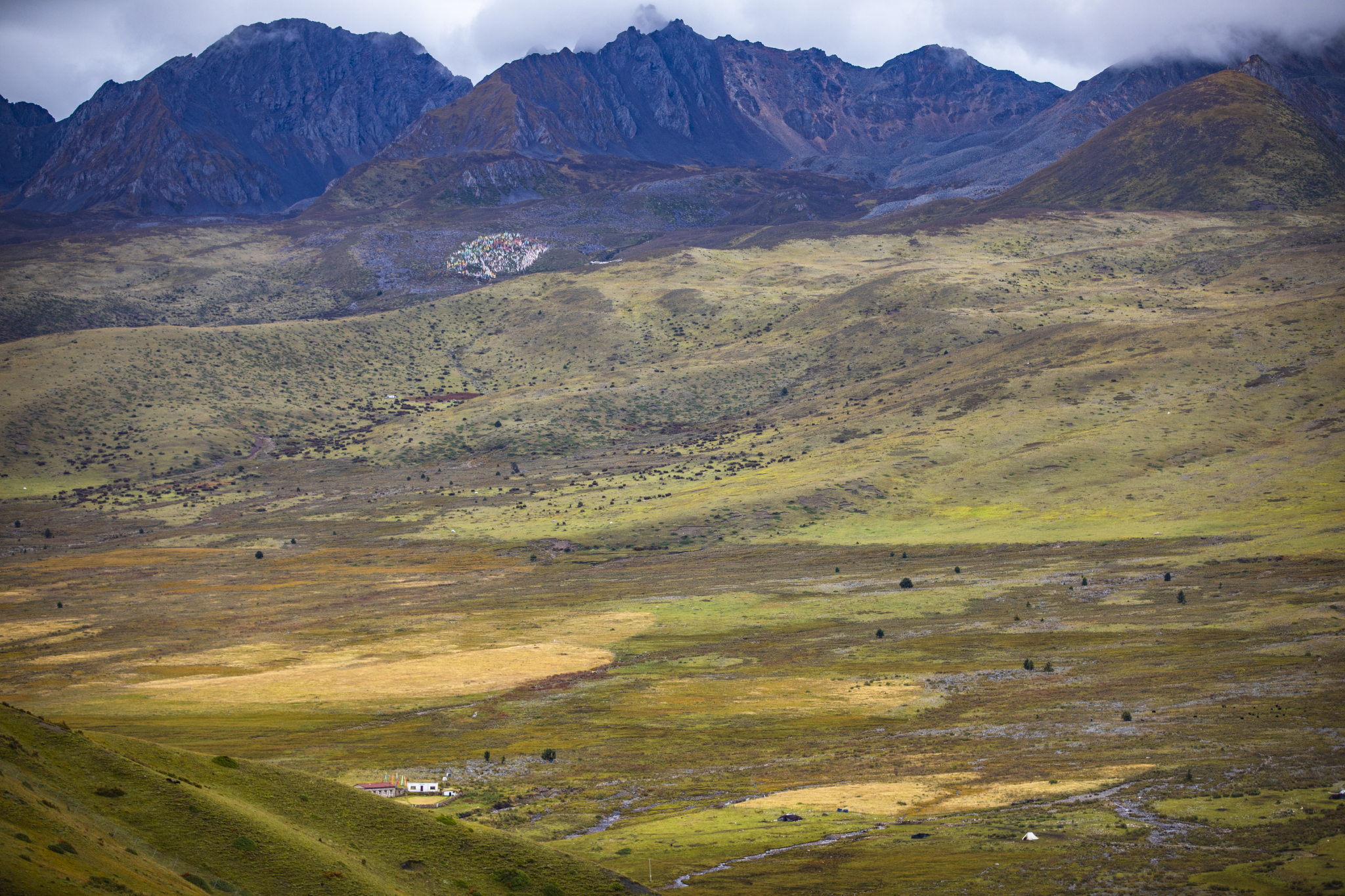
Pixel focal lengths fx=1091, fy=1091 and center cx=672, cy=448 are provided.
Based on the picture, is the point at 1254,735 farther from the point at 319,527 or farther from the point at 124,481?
the point at 124,481

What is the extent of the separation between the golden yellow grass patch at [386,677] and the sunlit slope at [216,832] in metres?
40.9

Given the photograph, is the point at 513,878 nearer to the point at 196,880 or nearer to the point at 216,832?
the point at 216,832

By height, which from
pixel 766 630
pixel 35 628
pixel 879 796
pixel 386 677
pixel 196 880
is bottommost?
pixel 766 630

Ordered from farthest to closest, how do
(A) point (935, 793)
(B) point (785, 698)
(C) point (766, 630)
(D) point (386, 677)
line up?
(C) point (766, 630) < (D) point (386, 677) < (B) point (785, 698) < (A) point (935, 793)

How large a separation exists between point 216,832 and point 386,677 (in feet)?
171

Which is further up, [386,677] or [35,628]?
[35,628]

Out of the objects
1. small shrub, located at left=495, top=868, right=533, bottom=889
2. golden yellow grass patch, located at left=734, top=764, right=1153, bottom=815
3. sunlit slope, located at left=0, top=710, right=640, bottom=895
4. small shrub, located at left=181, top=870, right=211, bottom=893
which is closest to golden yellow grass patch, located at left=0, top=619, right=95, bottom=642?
sunlit slope, located at left=0, top=710, right=640, bottom=895

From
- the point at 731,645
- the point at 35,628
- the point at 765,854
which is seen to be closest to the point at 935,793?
the point at 765,854

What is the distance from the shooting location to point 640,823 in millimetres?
44625

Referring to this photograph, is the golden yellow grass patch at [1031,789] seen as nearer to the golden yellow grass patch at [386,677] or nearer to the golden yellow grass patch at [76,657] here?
the golden yellow grass patch at [386,677]

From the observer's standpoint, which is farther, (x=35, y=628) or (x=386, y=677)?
(x=35, y=628)

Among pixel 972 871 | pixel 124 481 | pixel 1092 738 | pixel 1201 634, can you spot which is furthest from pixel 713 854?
pixel 124 481

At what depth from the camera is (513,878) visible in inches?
1152

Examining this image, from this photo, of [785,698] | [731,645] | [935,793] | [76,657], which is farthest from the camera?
[76,657]
